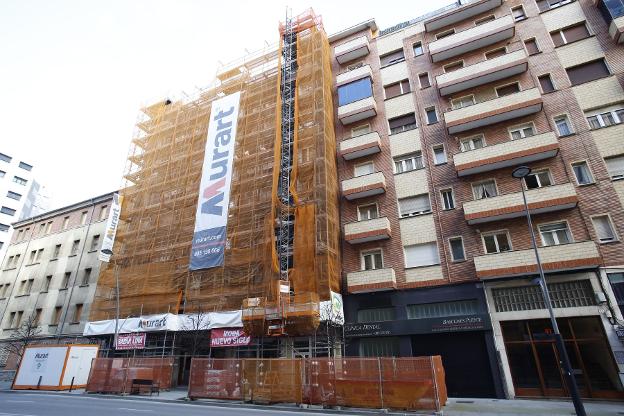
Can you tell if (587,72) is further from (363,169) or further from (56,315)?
(56,315)

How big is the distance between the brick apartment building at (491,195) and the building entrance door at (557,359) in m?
0.05

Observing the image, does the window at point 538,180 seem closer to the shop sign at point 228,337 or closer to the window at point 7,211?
the shop sign at point 228,337

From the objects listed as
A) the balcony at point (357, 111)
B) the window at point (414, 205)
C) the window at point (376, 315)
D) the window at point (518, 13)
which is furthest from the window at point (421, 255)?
the window at point (518, 13)

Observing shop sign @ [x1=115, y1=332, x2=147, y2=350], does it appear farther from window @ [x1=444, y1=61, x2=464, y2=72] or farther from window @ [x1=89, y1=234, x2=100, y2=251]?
window @ [x1=444, y1=61, x2=464, y2=72]

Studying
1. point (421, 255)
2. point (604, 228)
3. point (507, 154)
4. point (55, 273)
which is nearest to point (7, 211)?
point (55, 273)

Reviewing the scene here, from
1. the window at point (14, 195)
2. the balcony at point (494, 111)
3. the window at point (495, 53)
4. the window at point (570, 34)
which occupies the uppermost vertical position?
the window at point (14, 195)

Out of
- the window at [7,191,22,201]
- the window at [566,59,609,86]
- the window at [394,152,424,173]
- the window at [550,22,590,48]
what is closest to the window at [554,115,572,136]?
the window at [566,59,609,86]

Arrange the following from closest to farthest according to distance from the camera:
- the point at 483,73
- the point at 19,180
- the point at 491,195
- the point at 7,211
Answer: the point at 491,195
the point at 483,73
the point at 7,211
the point at 19,180

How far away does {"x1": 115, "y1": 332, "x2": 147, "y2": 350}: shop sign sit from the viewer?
2328 cm

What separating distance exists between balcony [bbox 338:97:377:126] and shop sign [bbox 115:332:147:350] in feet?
66.3

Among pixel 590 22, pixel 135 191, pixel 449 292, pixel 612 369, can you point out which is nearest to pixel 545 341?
pixel 612 369

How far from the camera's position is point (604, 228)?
1738cm

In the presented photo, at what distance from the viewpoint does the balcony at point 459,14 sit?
82.7 ft

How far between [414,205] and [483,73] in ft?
30.7
